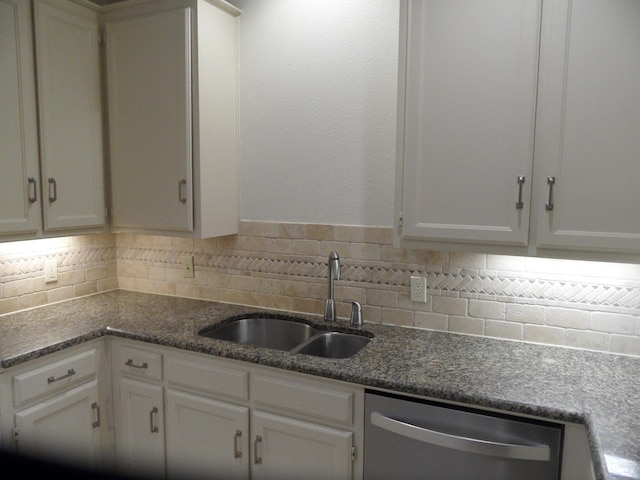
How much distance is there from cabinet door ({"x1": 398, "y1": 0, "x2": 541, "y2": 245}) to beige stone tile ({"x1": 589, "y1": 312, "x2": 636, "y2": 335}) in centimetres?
50

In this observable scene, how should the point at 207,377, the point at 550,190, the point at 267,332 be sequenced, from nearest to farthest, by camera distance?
the point at 550,190, the point at 207,377, the point at 267,332

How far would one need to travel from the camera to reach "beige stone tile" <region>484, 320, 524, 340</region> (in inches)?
81.1

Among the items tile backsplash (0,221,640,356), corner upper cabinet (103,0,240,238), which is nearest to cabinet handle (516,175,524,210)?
tile backsplash (0,221,640,356)

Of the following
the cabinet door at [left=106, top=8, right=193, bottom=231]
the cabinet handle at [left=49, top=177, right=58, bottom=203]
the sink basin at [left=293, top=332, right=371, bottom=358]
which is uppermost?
the cabinet door at [left=106, top=8, right=193, bottom=231]

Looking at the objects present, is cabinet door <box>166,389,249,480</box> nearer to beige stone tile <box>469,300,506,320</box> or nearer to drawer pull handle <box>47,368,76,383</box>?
drawer pull handle <box>47,368,76,383</box>

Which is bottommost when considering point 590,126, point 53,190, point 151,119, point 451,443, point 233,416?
point 233,416

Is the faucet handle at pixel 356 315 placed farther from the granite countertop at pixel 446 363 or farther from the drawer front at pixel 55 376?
the drawer front at pixel 55 376

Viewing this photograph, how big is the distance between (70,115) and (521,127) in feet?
6.64

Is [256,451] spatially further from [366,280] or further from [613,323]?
[613,323]

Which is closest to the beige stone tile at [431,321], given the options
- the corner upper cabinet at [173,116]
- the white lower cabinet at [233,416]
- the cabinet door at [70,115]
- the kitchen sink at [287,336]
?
the kitchen sink at [287,336]

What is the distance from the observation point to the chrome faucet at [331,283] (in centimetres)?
224

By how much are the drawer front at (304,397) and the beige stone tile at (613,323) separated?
100cm

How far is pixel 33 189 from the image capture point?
224 cm

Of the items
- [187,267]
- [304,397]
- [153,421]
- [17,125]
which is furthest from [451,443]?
[17,125]
